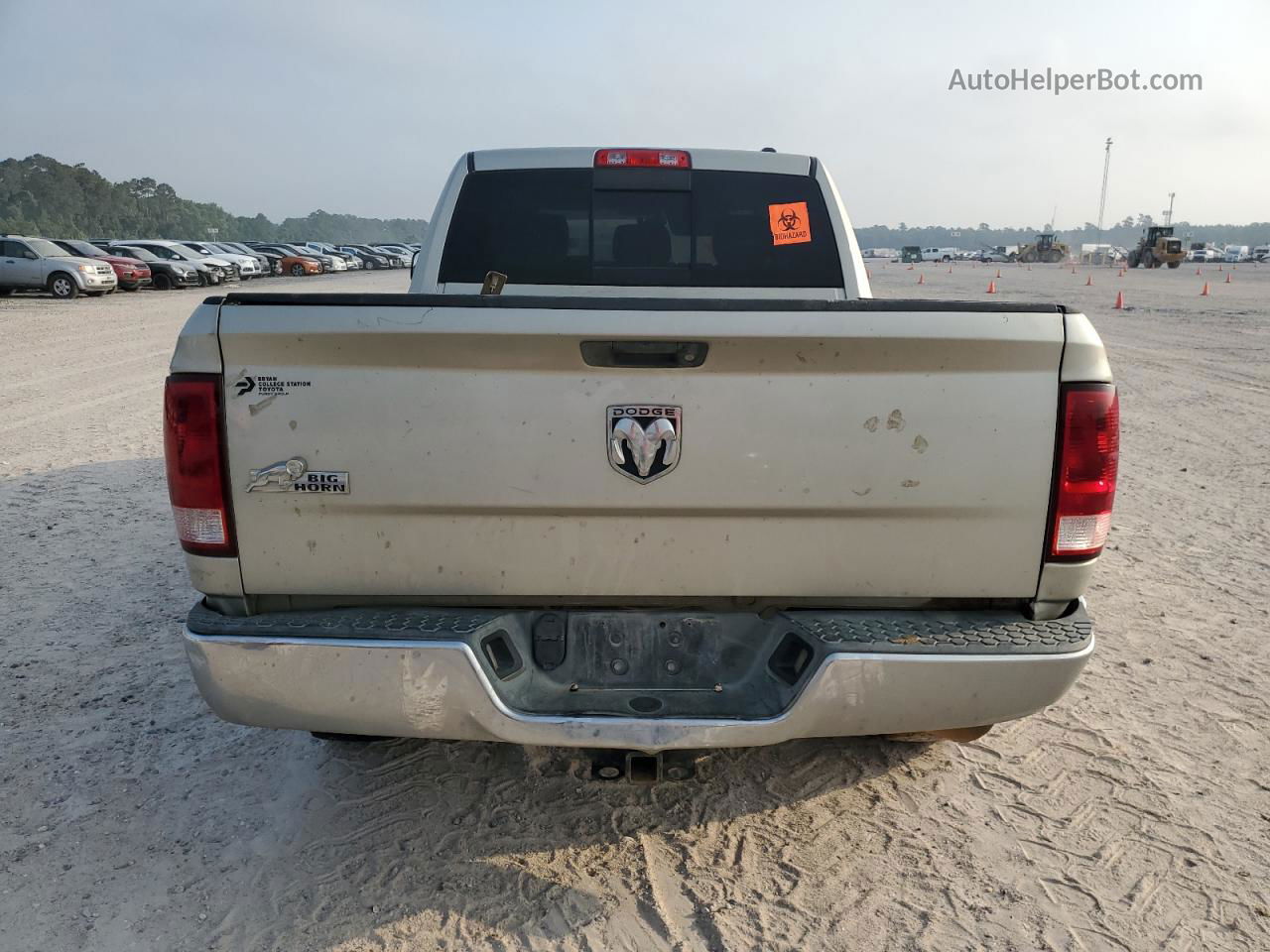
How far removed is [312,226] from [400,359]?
19866 centimetres

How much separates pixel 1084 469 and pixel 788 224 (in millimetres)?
2353

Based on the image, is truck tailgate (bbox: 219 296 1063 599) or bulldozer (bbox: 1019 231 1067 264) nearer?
truck tailgate (bbox: 219 296 1063 599)

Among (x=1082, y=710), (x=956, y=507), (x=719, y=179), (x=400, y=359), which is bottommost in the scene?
(x=1082, y=710)

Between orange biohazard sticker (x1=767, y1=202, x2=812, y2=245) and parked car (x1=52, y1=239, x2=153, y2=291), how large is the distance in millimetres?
30854

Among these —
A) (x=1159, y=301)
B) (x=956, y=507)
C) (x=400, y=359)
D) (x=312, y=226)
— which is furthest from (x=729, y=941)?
(x=312, y=226)

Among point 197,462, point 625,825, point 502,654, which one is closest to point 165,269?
point 197,462

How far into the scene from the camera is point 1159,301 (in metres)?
30.2

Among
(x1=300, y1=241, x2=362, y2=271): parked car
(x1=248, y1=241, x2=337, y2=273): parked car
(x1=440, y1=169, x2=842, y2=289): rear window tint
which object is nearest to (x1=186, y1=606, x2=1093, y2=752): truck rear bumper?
(x1=440, y1=169, x2=842, y2=289): rear window tint

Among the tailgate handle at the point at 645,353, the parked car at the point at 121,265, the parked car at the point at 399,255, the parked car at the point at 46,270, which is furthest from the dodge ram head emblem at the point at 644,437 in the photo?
the parked car at the point at 399,255

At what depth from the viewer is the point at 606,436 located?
2.49m

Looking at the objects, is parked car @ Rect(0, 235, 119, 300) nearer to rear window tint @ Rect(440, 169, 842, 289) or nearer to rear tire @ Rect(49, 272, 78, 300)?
rear tire @ Rect(49, 272, 78, 300)

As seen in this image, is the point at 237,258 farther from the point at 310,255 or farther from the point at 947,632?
the point at 947,632

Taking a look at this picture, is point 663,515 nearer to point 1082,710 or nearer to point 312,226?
point 1082,710

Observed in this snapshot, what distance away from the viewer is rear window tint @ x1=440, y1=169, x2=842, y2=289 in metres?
4.41
